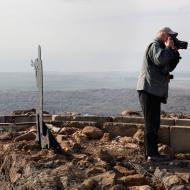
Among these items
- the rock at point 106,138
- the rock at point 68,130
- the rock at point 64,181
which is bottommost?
the rock at point 64,181

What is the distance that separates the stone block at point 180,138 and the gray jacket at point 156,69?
1.74 m

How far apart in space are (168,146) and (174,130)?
0.45 metres

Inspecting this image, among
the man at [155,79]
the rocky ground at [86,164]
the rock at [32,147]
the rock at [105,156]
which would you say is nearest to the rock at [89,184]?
the rocky ground at [86,164]

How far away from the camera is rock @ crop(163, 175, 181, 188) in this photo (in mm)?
8047

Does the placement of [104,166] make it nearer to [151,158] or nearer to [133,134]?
[151,158]

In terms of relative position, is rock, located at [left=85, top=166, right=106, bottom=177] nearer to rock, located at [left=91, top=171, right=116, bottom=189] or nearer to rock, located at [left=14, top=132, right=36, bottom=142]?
rock, located at [left=91, top=171, right=116, bottom=189]

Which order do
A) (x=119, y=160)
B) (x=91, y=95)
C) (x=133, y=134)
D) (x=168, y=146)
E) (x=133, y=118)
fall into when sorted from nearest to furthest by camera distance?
(x=119, y=160) → (x=168, y=146) → (x=133, y=134) → (x=133, y=118) → (x=91, y=95)

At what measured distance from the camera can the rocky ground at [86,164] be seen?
822cm

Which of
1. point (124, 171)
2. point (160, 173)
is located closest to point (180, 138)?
point (124, 171)

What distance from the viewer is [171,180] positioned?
26.7 ft

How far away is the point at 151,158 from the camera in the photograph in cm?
958

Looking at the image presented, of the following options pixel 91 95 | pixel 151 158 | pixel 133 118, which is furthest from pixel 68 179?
pixel 91 95

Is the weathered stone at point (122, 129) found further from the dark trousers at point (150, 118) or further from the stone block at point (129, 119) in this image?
the dark trousers at point (150, 118)

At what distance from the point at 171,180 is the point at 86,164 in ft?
4.70
